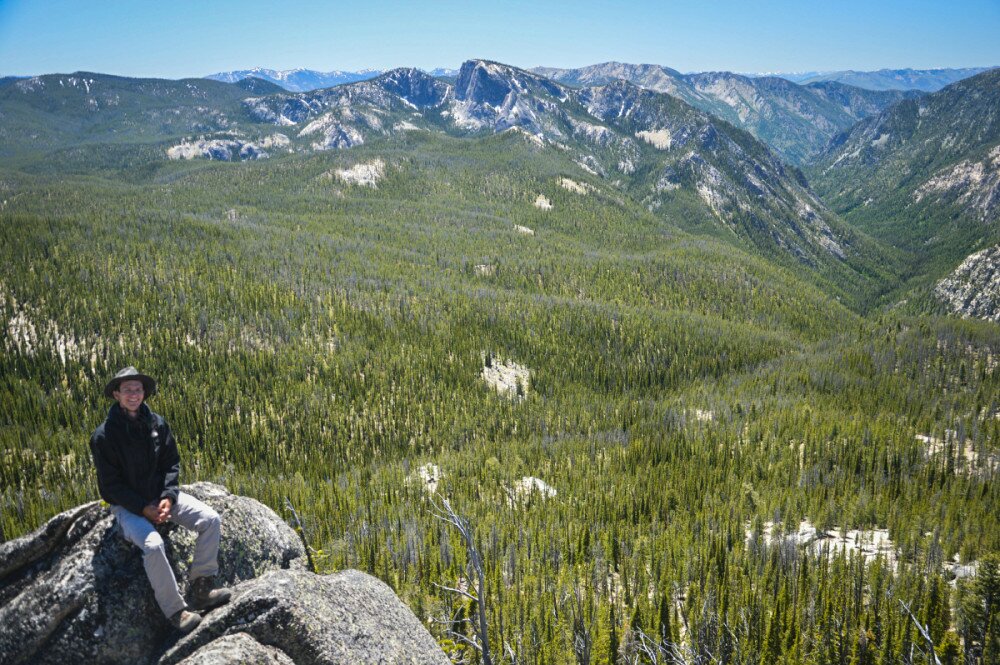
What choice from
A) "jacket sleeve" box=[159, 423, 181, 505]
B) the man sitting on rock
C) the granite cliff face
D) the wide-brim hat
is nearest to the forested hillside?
the man sitting on rock

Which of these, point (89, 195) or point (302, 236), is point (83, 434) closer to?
point (302, 236)

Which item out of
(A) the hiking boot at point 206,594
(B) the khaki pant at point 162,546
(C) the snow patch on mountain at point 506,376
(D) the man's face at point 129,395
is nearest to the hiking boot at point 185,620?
(B) the khaki pant at point 162,546

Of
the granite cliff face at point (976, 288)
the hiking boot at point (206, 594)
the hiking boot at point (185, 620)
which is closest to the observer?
the hiking boot at point (185, 620)

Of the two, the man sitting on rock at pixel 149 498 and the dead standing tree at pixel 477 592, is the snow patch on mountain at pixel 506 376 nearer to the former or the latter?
the dead standing tree at pixel 477 592

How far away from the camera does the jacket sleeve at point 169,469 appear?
12.2m

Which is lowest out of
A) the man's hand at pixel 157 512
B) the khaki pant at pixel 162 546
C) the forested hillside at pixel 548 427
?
the forested hillside at pixel 548 427

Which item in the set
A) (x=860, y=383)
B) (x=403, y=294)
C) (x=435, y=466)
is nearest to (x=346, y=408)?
(x=435, y=466)

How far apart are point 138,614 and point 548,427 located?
61.5m

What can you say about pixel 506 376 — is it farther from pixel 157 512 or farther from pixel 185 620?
pixel 185 620

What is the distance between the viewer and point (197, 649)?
1059 cm

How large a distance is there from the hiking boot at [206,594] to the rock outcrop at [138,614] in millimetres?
326

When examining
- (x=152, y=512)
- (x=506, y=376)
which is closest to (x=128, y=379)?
(x=152, y=512)

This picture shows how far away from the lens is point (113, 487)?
11508mm

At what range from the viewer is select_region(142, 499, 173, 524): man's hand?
1160cm
